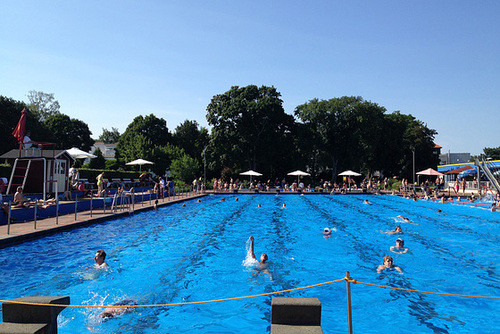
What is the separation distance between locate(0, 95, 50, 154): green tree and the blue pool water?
28819mm

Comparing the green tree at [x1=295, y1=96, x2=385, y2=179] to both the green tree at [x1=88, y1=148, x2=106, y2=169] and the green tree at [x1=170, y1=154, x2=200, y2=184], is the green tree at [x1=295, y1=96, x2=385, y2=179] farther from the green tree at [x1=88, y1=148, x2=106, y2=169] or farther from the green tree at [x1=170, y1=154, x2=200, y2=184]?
the green tree at [x1=88, y1=148, x2=106, y2=169]

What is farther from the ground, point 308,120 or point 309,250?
point 308,120

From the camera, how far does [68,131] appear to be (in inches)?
2406

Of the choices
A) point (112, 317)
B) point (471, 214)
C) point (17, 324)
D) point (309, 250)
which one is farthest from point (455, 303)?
point (471, 214)

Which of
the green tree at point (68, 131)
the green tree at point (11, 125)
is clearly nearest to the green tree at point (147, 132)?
the green tree at point (68, 131)

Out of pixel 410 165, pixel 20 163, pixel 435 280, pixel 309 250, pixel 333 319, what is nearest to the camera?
pixel 333 319

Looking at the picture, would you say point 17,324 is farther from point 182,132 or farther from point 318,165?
point 182,132

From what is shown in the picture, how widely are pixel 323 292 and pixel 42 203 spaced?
47.2ft

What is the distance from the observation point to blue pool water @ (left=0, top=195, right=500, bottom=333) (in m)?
6.38

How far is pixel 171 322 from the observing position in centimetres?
621

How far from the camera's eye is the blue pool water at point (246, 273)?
6375 millimetres

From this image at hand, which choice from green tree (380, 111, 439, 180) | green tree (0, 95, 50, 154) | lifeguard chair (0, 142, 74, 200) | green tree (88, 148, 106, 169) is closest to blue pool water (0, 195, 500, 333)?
lifeguard chair (0, 142, 74, 200)

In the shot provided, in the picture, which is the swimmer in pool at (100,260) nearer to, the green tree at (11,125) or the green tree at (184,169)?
the green tree at (184,169)

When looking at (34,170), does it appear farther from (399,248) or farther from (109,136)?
(109,136)
